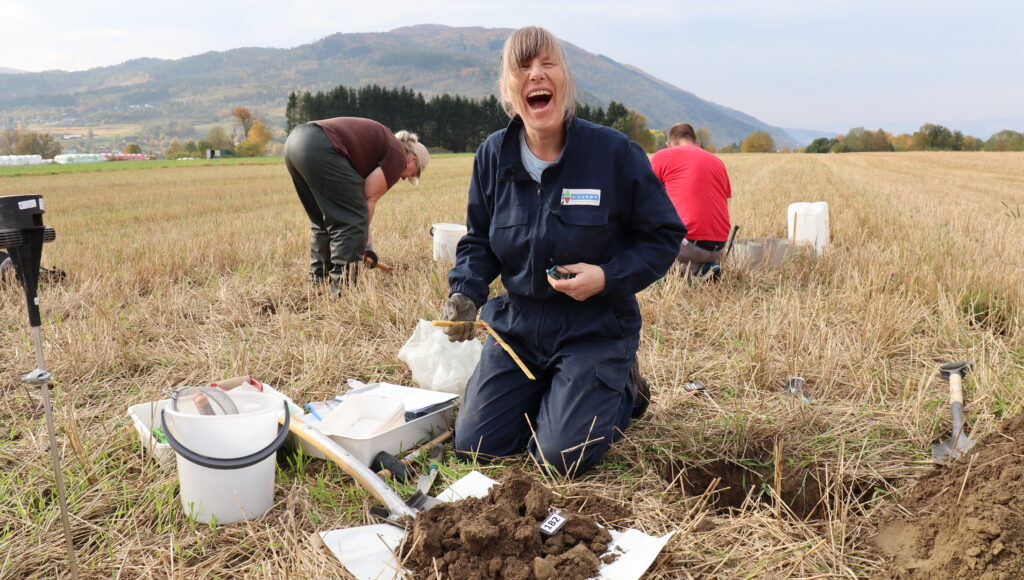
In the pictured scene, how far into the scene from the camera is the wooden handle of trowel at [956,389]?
2.79 m

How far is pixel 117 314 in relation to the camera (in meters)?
4.56

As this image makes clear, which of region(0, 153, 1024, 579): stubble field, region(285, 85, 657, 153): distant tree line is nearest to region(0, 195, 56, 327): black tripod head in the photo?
region(0, 153, 1024, 579): stubble field

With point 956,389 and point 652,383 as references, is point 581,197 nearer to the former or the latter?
point 652,383

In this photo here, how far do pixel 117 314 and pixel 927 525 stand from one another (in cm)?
477

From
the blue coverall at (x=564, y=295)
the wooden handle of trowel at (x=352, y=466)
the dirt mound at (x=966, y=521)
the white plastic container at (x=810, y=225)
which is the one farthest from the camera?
the white plastic container at (x=810, y=225)

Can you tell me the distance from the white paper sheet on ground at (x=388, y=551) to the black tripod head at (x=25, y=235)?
1.09 m

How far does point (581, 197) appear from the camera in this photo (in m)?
2.71

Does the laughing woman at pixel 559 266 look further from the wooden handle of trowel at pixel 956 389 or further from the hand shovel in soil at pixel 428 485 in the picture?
the wooden handle of trowel at pixel 956 389

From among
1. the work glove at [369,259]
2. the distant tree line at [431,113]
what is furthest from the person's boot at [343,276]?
the distant tree line at [431,113]

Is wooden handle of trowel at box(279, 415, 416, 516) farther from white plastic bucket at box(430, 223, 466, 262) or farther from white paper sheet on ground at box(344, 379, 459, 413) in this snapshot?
white plastic bucket at box(430, 223, 466, 262)

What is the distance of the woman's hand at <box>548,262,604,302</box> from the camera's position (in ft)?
8.54

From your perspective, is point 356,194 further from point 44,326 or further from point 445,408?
point 445,408

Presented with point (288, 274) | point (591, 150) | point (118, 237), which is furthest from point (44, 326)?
point (118, 237)

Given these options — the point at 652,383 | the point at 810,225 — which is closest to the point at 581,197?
the point at 652,383
